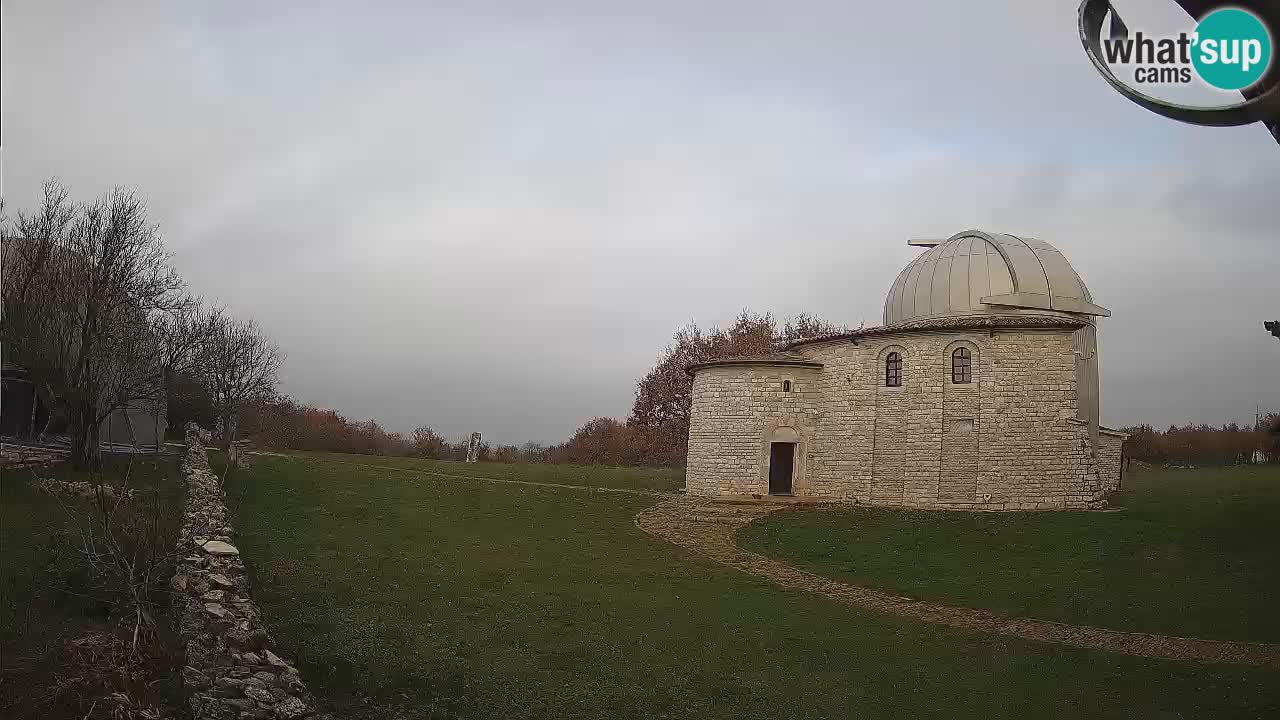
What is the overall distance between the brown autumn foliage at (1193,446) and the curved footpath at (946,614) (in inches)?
901

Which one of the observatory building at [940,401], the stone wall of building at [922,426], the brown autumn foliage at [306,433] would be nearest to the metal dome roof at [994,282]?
the observatory building at [940,401]

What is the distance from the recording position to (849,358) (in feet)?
78.5

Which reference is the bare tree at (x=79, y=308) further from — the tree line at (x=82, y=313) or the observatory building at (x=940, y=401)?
the observatory building at (x=940, y=401)

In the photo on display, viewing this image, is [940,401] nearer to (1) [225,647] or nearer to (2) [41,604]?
(1) [225,647]

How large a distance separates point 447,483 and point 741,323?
1007 inches

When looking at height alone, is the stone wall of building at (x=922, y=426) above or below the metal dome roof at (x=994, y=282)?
below

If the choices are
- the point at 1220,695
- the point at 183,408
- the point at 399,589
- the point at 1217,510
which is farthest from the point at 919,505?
the point at 183,408

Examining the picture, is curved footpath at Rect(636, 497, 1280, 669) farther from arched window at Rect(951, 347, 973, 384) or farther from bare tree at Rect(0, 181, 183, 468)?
bare tree at Rect(0, 181, 183, 468)

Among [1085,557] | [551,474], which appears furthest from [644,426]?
[1085,557]

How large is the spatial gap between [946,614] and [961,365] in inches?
435

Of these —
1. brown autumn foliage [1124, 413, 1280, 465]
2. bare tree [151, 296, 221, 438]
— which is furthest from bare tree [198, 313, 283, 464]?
brown autumn foliage [1124, 413, 1280, 465]

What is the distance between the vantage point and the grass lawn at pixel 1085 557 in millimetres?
12461

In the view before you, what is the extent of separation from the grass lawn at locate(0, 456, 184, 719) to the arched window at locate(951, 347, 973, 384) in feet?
60.9

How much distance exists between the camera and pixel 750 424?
24.7 metres
